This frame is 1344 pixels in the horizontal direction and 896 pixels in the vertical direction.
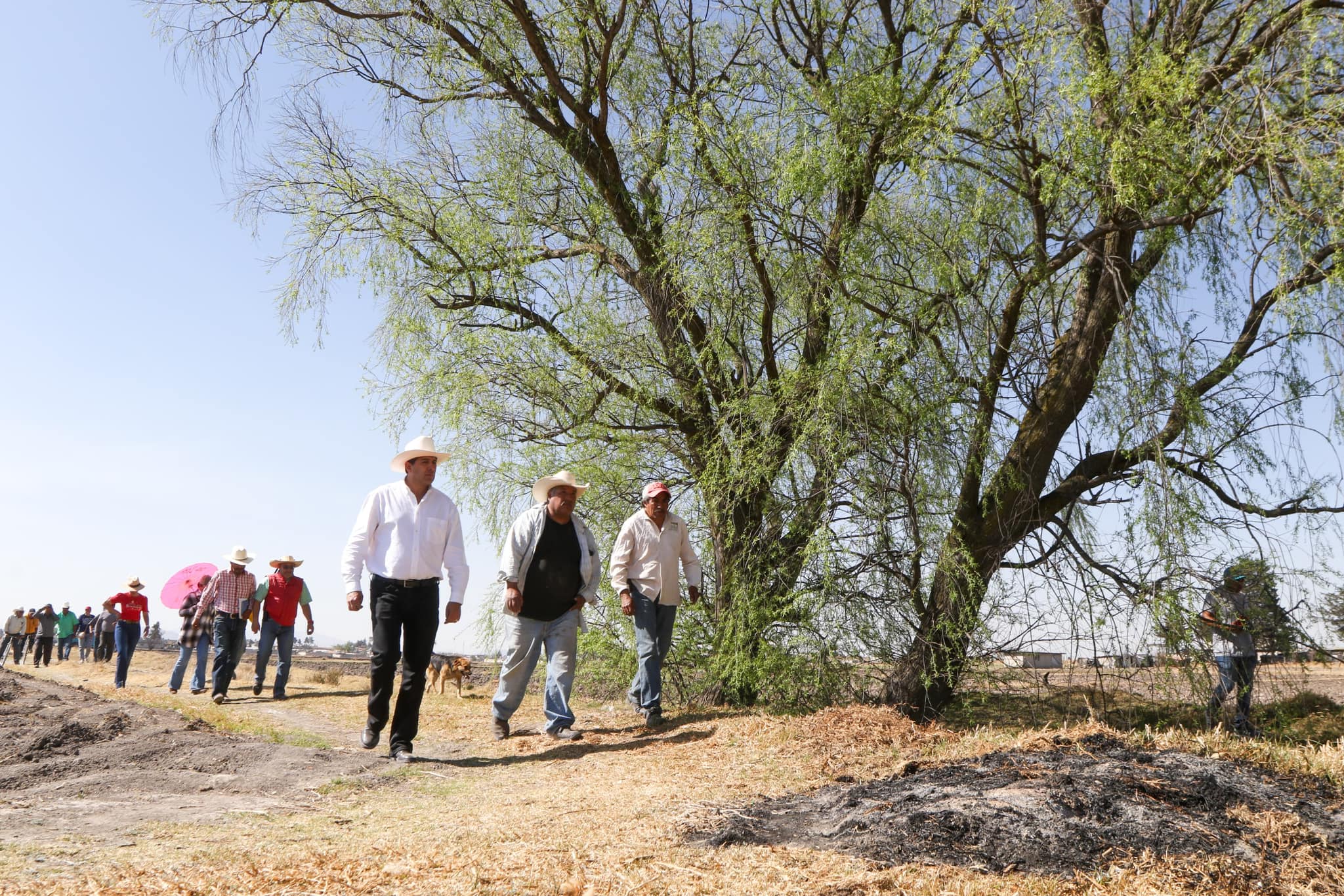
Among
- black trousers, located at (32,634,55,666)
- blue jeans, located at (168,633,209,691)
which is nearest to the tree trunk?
blue jeans, located at (168,633,209,691)

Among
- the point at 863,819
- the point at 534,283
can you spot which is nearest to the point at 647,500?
the point at 534,283

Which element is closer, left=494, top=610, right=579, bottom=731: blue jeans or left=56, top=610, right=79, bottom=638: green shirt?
left=494, top=610, right=579, bottom=731: blue jeans

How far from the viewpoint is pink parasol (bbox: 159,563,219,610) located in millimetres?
12469

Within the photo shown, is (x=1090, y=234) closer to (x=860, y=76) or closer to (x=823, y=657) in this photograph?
(x=860, y=76)

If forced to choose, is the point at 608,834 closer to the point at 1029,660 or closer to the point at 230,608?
the point at 1029,660

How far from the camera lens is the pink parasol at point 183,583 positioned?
40.9 feet

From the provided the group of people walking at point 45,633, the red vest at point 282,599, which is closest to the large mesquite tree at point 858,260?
the red vest at point 282,599

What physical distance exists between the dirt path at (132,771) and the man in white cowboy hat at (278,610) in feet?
14.4

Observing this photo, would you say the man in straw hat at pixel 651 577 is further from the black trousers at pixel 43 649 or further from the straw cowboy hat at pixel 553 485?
the black trousers at pixel 43 649

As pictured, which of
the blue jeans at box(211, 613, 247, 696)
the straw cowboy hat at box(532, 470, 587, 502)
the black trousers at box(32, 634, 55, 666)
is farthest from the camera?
the black trousers at box(32, 634, 55, 666)

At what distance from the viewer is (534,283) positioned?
9.44m

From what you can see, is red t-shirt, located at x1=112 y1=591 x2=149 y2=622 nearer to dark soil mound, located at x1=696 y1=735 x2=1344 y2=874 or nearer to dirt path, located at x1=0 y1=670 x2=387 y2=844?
dirt path, located at x1=0 y1=670 x2=387 y2=844

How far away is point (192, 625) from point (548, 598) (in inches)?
269

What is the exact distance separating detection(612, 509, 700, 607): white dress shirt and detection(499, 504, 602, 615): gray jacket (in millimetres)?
248
